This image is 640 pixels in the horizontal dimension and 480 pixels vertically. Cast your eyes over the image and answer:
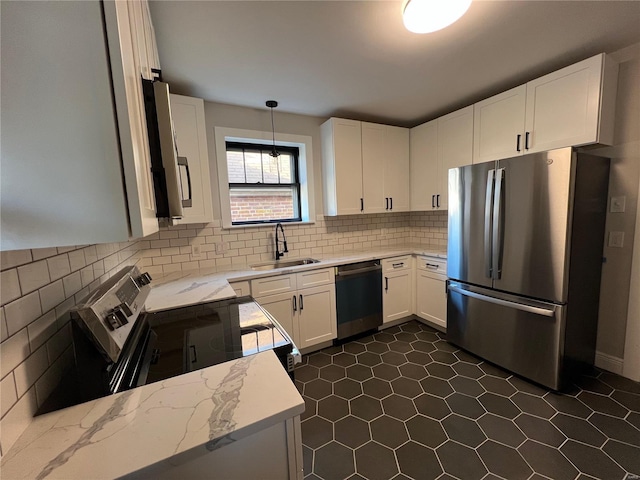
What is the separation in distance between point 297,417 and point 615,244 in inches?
108

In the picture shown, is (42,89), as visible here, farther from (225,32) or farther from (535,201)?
(535,201)

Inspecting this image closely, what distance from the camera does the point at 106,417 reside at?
2.21 ft

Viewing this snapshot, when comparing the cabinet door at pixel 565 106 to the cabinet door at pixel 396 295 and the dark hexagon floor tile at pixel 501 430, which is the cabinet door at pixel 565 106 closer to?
the cabinet door at pixel 396 295

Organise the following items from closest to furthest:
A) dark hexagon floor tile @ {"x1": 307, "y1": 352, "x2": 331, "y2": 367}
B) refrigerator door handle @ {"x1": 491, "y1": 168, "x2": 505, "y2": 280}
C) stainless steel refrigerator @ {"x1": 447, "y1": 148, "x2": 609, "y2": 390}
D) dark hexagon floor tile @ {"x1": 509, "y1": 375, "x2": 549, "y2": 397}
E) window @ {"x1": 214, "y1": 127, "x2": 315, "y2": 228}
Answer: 1. stainless steel refrigerator @ {"x1": 447, "y1": 148, "x2": 609, "y2": 390}
2. dark hexagon floor tile @ {"x1": 509, "y1": 375, "x2": 549, "y2": 397}
3. refrigerator door handle @ {"x1": 491, "y1": 168, "x2": 505, "y2": 280}
4. dark hexagon floor tile @ {"x1": 307, "y1": 352, "x2": 331, "y2": 367}
5. window @ {"x1": 214, "y1": 127, "x2": 315, "y2": 228}

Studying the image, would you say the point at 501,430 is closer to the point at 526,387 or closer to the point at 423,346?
the point at 526,387

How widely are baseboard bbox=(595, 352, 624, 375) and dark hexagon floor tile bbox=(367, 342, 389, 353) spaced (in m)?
1.70

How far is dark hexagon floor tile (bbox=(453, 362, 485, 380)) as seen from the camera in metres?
2.15

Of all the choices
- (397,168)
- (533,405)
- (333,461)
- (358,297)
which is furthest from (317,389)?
(397,168)

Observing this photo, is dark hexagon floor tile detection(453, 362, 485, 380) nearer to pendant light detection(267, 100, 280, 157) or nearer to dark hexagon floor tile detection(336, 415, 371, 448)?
dark hexagon floor tile detection(336, 415, 371, 448)

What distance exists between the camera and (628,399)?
1.79 metres

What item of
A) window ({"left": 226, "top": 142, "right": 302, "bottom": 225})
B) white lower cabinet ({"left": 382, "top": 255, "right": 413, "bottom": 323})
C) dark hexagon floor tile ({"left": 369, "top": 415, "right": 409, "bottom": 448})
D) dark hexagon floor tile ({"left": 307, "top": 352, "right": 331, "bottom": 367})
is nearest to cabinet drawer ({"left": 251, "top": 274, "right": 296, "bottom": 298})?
dark hexagon floor tile ({"left": 307, "top": 352, "right": 331, "bottom": 367})

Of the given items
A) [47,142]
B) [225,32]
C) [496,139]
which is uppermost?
[225,32]

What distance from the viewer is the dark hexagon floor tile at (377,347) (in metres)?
2.57

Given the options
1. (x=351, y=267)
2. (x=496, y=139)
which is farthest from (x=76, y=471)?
(x=496, y=139)
